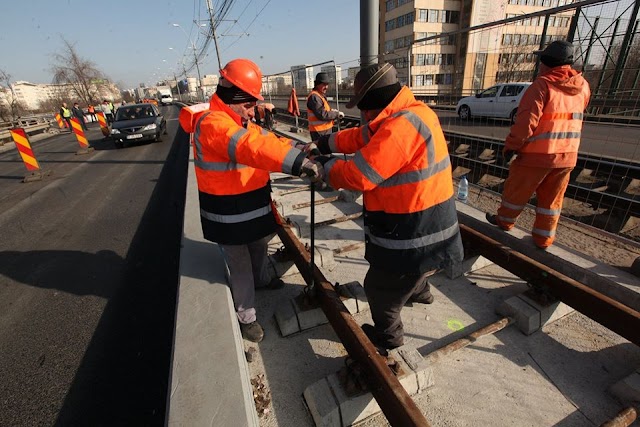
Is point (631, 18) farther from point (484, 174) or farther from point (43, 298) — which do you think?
point (43, 298)

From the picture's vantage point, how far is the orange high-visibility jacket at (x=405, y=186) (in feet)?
5.79

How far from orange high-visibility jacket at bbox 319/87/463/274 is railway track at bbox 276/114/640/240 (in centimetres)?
411

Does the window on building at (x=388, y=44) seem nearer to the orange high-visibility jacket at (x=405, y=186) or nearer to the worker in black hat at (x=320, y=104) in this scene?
the worker in black hat at (x=320, y=104)

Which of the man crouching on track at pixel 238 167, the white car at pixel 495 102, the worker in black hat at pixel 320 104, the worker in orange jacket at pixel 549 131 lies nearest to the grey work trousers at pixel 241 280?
the man crouching on track at pixel 238 167

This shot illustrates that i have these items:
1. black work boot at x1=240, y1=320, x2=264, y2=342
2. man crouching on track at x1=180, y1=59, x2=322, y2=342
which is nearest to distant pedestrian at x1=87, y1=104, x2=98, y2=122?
man crouching on track at x1=180, y1=59, x2=322, y2=342

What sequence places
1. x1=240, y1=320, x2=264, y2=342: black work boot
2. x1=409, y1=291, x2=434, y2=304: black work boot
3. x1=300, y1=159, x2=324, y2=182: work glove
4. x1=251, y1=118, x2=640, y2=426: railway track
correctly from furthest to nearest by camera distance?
x1=409, y1=291, x2=434, y2=304: black work boot < x1=240, y1=320, x2=264, y2=342: black work boot < x1=300, y1=159, x2=324, y2=182: work glove < x1=251, y1=118, x2=640, y2=426: railway track

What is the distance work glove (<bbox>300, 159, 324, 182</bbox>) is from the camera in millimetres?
2057

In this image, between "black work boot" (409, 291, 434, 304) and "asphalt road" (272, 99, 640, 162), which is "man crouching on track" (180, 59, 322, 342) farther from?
"asphalt road" (272, 99, 640, 162)

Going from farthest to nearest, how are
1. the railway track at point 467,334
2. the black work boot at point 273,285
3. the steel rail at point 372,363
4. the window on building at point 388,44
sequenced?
the window on building at point 388,44
the black work boot at point 273,285
the railway track at point 467,334
the steel rail at point 372,363

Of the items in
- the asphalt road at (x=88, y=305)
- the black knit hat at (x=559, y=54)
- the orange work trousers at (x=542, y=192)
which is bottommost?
the asphalt road at (x=88, y=305)

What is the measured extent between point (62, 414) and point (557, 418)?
127 inches

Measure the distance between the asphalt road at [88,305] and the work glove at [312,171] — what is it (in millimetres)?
1933

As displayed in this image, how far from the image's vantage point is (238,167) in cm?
232

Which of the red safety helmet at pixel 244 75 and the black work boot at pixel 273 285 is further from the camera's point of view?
the black work boot at pixel 273 285
